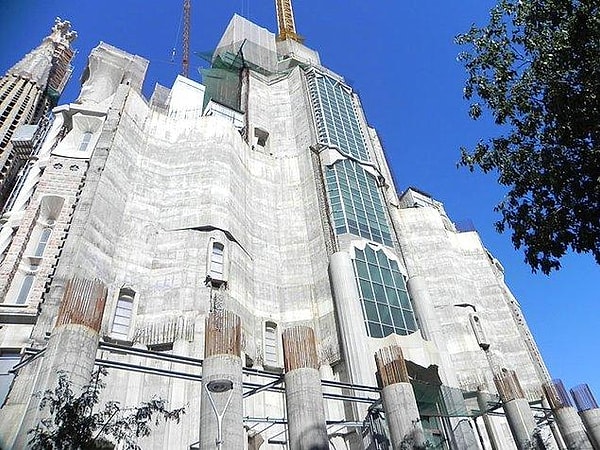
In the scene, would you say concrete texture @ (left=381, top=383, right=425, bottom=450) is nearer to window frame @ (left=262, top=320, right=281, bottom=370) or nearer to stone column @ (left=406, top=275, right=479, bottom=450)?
stone column @ (left=406, top=275, right=479, bottom=450)

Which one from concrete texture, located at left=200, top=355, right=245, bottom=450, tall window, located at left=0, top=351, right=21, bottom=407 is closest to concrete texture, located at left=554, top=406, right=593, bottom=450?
concrete texture, located at left=200, top=355, right=245, bottom=450

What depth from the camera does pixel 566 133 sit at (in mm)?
13547

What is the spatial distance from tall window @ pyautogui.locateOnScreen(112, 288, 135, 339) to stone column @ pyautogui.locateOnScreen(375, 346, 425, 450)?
37.8ft

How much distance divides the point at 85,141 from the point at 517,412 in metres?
26.8

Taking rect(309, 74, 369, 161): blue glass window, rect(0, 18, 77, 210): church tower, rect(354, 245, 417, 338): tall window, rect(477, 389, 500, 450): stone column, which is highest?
rect(0, 18, 77, 210): church tower

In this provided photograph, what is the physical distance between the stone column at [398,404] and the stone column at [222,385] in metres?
5.36

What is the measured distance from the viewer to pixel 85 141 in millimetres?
28906

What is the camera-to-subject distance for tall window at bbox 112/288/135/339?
21.5 metres

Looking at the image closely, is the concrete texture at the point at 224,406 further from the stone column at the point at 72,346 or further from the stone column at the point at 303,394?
the stone column at the point at 72,346

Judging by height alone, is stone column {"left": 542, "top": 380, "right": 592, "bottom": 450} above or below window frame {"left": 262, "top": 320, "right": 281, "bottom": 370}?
below

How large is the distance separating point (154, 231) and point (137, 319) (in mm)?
6138

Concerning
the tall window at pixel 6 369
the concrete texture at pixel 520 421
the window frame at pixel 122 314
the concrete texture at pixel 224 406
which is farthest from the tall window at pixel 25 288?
the concrete texture at pixel 520 421

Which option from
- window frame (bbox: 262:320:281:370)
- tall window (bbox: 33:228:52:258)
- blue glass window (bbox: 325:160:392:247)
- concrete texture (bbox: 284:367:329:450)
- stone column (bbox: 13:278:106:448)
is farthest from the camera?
blue glass window (bbox: 325:160:392:247)

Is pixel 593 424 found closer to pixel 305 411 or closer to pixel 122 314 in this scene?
pixel 305 411
